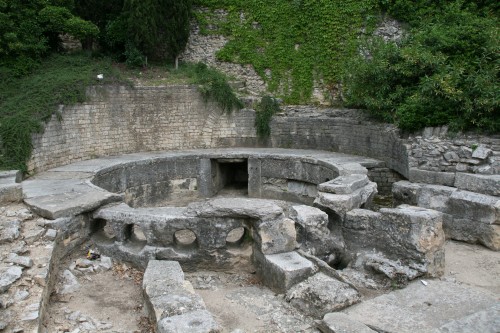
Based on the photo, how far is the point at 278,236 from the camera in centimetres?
671

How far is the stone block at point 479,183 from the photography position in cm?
851

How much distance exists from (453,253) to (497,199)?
130 cm

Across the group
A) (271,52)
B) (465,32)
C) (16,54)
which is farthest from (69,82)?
(465,32)

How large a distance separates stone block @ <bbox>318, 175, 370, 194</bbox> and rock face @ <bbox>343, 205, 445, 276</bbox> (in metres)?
0.75

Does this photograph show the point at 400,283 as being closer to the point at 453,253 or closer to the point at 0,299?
the point at 453,253

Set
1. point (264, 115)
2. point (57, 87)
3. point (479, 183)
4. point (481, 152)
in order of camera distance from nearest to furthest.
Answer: point (479, 183), point (481, 152), point (57, 87), point (264, 115)

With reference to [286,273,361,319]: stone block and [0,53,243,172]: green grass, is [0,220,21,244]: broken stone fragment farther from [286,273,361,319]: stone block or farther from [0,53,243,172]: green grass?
[286,273,361,319]: stone block

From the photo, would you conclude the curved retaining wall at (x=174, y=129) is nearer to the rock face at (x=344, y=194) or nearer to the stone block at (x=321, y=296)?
the rock face at (x=344, y=194)

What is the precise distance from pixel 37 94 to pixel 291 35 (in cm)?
844

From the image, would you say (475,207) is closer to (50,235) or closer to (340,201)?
(340,201)

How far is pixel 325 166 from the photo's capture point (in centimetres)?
1191

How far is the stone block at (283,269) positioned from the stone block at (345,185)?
2.12 m

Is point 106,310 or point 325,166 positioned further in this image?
point 325,166

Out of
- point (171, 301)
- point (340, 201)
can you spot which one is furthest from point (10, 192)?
point (340, 201)
